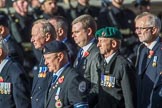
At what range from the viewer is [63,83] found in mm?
5945

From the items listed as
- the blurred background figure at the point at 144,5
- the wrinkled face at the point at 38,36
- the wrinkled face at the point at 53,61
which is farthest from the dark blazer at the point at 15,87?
the blurred background figure at the point at 144,5

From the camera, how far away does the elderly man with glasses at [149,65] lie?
7.38 m

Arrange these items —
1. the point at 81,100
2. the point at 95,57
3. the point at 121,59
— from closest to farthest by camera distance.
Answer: the point at 81,100 < the point at 121,59 < the point at 95,57

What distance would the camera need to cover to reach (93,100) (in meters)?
6.96

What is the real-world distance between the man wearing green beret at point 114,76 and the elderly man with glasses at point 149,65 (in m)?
0.74

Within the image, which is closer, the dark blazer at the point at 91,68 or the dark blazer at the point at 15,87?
the dark blazer at the point at 15,87

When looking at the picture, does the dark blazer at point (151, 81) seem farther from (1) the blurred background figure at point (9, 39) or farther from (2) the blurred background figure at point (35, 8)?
(2) the blurred background figure at point (35, 8)

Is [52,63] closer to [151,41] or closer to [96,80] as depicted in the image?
[96,80]

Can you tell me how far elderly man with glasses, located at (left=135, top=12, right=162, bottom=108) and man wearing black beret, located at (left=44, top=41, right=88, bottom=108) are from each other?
1.69m

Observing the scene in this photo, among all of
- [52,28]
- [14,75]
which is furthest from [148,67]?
[14,75]

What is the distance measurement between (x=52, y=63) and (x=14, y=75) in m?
1.04

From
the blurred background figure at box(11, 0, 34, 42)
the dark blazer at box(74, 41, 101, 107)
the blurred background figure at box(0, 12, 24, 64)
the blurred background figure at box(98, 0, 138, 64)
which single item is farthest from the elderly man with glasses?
the blurred background figure at box(11, 0, 34, 42)

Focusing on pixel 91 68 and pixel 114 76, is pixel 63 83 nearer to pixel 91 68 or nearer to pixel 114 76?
pixel 114 76

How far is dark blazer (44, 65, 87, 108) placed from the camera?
18.7 ft
